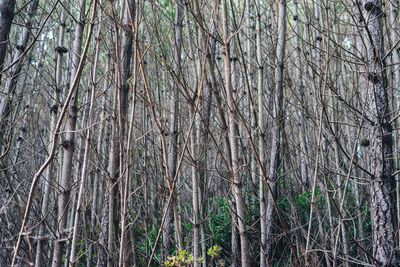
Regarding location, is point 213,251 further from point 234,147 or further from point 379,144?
point 379,144

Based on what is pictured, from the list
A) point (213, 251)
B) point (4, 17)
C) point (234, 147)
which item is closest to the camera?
point (234, 147)

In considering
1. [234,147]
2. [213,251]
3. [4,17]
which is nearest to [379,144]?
[234,147]

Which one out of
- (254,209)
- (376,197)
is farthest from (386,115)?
(254,209)

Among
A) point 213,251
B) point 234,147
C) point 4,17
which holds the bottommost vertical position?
point 213,251

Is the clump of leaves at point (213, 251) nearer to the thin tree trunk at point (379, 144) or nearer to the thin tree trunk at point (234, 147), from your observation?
the thin tree trunk at point (234, 147)

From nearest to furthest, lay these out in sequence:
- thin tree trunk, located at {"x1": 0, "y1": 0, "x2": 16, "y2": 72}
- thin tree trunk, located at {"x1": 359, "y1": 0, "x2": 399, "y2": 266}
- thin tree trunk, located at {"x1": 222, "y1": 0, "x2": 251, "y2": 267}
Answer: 1. thin tree trunk, located at {"x1": 222, "y1": 0, "x2": 251, "y2": 267}
2. thin tree trunk, located at {"x1": 359, "y1": 0, "x2": 399, "y2": 266}
3. thin tree trunk, located at {"x1": 0, "y1": 0, "x2": 16, "y2": 72}

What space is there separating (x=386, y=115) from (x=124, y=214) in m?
1.87

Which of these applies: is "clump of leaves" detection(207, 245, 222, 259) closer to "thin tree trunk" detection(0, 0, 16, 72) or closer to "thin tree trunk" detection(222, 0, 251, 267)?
"thin tree trunk" detection(222, 0, 251, 267)

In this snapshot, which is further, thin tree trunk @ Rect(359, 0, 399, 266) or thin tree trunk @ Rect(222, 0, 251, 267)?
thin tree trunk @ Rect(359, 0, 399, 266)

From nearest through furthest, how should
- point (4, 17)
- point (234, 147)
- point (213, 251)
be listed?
point (234, 147) → point (213, 251) → point (4, 17)

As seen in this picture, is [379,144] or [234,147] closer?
[234,147]

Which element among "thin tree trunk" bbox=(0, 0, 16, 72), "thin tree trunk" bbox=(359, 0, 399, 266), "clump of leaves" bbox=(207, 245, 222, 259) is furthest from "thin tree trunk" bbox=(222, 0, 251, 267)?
"thin tree trunk" bbox=(0, 0, 16, 72)

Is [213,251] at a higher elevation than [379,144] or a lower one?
lower

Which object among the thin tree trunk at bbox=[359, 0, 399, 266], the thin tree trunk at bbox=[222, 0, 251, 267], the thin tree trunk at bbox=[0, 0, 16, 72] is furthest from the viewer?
the thin tree trunk at bbox=[0, 0, 16, 72]
